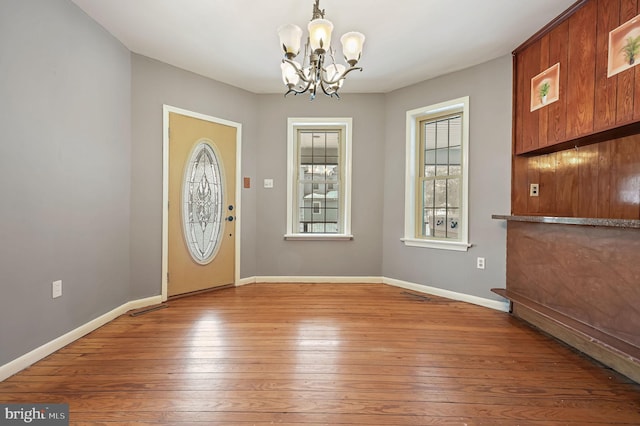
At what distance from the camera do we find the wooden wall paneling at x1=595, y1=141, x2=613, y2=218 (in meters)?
2.30

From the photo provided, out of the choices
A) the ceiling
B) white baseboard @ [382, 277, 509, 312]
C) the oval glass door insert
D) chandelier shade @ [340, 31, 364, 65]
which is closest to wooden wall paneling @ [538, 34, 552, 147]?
the ceiling

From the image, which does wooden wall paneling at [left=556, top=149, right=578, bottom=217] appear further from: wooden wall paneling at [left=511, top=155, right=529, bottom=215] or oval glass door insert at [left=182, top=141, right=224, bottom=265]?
oval glass door insert at [left=182, top=141, right=224, bottom=265]

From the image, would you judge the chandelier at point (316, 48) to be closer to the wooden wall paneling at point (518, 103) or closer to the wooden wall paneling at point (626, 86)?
the wooden wall paneling at point (626, 86)

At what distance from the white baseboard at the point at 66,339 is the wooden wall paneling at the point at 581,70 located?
409 centimetres

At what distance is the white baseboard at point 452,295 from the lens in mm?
3031

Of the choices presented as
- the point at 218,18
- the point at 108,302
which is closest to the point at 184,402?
the point at 108,302

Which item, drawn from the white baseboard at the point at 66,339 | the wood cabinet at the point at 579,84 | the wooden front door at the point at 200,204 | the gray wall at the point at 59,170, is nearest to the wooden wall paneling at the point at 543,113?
the wood cabinet at the point at 579,84

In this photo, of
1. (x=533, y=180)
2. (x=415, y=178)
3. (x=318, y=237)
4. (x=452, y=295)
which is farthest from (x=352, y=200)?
(x=533, y=180)

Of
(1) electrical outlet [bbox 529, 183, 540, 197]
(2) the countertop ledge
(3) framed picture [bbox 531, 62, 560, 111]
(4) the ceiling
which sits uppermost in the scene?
(4) the ceiling

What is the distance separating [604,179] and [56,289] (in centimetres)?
427

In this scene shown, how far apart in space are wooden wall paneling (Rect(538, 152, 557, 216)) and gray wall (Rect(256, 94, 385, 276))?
1.73 metres

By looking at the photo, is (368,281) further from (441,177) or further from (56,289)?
(56,289)

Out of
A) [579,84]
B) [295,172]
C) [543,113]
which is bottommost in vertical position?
[295,172]

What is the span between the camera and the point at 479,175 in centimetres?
315
